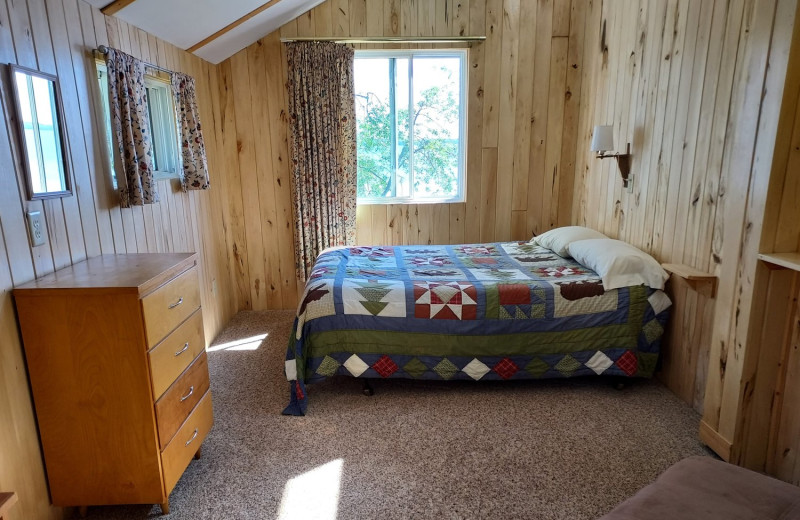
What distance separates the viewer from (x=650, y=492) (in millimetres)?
1285

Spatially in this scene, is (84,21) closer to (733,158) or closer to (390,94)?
(390,94)

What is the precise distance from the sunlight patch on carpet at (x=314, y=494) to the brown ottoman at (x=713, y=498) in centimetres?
108

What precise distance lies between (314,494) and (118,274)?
3.70 feet

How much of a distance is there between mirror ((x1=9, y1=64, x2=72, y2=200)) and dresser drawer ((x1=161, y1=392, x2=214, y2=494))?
3.32 ft

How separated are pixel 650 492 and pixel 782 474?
115 cm

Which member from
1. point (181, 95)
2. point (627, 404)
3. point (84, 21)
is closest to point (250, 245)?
point (181, 95)

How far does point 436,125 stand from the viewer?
4035 millimetres

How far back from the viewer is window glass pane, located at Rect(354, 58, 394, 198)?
3928mm

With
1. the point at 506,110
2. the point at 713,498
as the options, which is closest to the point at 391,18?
the point at 506,110

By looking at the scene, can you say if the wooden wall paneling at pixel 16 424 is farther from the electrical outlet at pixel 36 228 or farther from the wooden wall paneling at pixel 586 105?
the wooden wall paneling at pixel 586 105

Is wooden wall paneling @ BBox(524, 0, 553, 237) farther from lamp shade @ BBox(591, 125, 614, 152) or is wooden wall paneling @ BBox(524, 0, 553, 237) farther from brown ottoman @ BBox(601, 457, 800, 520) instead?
brown ottoman @ BBox(601, 457, 800, 520)

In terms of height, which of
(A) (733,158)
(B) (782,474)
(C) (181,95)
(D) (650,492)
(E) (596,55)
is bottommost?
(B) (782,474)

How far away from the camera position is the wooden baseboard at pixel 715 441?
204 cm

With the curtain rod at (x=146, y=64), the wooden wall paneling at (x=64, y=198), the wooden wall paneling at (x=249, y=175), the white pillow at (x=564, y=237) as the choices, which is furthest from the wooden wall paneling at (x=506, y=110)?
the wooden wall paneling at (x=64, y=198)
